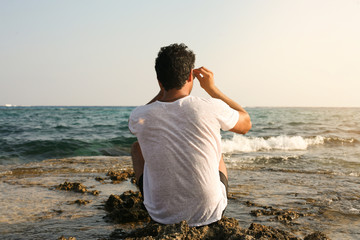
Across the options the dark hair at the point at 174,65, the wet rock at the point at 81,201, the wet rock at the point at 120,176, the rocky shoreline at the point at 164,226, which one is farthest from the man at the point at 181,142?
the wet rock at the point at 120,176

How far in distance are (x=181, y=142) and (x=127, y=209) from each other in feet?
5.87

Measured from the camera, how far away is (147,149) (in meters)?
2.10

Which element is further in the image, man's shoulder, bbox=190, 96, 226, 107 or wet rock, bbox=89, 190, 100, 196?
wet rock, bbox=89, 190, 100, 196

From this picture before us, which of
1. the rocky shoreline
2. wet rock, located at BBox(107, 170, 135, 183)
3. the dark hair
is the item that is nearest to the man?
the dark hair

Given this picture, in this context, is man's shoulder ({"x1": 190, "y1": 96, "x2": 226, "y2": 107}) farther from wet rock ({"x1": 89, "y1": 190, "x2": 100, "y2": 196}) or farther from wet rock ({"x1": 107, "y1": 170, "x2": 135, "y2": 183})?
wet rock ({"x1": 107, "y1": 170, "x2": 135, "y2": 183})

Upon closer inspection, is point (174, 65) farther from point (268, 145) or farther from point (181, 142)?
point (268, 145)

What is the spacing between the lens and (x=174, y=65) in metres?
2.04

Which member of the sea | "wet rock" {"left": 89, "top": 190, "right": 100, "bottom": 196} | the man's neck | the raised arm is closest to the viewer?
the man's neck

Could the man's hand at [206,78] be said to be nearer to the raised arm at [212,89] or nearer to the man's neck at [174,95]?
the raised arm at [212,89]

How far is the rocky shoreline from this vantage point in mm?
2043

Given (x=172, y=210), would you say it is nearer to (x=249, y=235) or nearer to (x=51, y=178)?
(x=249, y=235)

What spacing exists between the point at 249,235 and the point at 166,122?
3.28 feet

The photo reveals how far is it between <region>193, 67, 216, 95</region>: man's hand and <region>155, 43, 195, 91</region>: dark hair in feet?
0.88

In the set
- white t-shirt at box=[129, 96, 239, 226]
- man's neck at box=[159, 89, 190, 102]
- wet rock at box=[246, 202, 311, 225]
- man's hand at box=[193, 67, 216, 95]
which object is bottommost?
wet rock at box=[246, 202, 311, 225]
